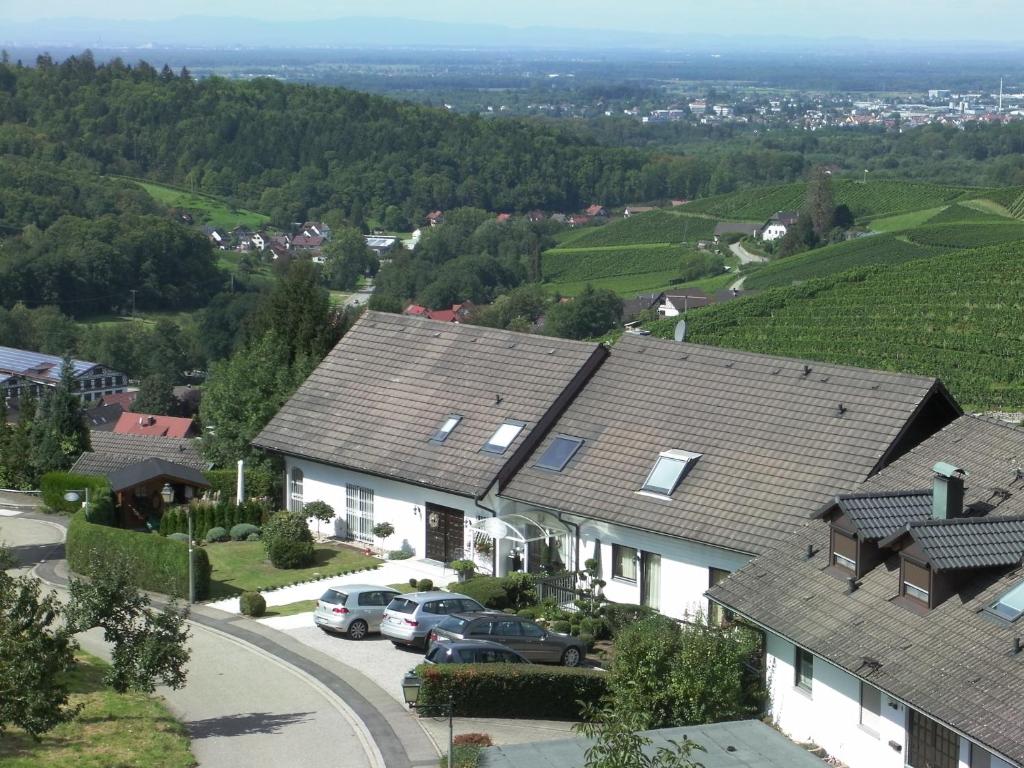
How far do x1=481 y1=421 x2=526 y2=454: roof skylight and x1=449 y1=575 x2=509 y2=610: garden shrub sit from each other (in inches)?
155

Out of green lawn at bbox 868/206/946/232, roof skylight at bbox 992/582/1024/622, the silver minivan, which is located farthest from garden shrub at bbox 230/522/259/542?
green lawn at bbox 868/206/946/232

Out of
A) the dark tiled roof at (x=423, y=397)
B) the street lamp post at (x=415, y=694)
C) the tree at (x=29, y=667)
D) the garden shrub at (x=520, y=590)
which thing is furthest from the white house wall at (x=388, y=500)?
the tree at (x=29, y=667)

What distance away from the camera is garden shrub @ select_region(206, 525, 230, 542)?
3884 cm

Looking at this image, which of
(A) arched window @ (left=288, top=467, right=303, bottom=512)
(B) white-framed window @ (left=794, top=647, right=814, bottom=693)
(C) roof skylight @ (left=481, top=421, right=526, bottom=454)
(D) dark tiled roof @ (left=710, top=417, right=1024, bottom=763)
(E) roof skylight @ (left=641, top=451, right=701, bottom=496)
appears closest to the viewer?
(D) dark tiled roof @ (left=710, top=417, right=1024, bottom=763)

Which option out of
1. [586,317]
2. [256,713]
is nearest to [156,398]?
[586,317]

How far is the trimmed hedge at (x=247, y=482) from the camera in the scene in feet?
134

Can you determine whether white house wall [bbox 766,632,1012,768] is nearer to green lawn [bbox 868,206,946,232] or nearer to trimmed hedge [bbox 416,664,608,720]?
trimmed hedge [bbox 416,664,608,720]

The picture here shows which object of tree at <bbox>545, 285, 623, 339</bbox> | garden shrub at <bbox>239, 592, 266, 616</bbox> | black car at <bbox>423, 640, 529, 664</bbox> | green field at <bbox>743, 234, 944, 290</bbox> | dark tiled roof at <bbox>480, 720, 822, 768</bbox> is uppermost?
dark tiled roof at <bbox>480, 720, 822, 768</bbox>

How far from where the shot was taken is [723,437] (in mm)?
33438

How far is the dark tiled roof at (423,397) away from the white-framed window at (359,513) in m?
0.91

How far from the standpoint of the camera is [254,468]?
138 ft

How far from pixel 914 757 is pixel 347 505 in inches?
760

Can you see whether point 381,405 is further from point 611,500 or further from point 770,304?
point 770,304

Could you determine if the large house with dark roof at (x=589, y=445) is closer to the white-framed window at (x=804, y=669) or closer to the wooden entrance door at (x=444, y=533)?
the wooden entrance door at (x=444, y=533)
